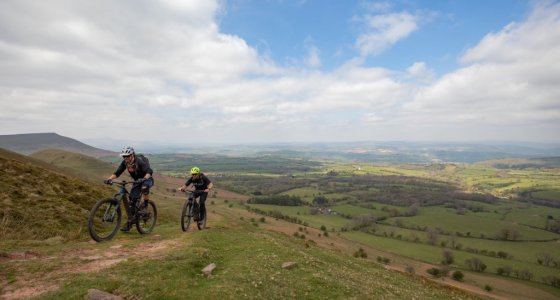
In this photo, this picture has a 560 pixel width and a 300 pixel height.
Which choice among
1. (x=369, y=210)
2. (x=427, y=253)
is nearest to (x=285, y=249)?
(x=427, y=253)

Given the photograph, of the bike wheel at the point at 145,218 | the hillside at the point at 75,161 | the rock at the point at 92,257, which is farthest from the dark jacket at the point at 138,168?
the hillside at the point at 75,161

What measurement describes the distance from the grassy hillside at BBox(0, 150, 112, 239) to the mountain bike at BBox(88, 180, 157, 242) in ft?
7.60

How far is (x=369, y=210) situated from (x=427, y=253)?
57569mm

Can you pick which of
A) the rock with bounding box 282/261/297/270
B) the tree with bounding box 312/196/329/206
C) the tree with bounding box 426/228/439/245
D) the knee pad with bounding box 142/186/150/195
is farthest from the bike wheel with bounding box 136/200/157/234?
the tree with bounding box 312/196/329/206

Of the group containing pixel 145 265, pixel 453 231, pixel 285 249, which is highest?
pixel 145 265

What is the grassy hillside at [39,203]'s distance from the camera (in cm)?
1716

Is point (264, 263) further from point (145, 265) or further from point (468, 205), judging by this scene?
point (468, 205)

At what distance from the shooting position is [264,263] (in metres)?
15.0

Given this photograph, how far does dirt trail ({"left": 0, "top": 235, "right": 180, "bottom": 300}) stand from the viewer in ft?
31.1

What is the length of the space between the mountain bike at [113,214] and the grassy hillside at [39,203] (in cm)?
232

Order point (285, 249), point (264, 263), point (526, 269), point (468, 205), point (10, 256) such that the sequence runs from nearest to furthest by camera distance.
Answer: point (10, 256), point (264, 263), point (285, 249), point (526, 269), point (468, 205)

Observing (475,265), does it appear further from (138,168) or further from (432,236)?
(138,168)

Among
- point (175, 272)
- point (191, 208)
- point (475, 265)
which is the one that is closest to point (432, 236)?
point (475, 265)

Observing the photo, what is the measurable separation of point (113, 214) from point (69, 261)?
4073mm
